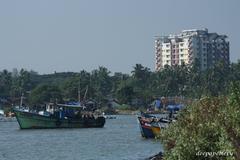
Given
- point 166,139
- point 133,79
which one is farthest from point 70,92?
point 166,139

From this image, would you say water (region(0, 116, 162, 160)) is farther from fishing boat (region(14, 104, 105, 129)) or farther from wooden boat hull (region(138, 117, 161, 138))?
fishing boat (region(14, 104, 105, 129))

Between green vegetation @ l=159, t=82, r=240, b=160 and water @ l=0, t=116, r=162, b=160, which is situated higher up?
green vegetation @ l=159, t=82, r=240, b=160

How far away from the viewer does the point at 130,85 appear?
186250 millimetres

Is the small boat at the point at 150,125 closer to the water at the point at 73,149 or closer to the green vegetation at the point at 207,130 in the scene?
the water at the point at 73,149

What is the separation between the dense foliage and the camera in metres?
175

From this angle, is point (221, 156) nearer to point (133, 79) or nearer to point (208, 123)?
point (208, 123)

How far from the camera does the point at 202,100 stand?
965 inches

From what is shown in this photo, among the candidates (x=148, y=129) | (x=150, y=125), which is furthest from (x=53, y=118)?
(x=150, y=125)

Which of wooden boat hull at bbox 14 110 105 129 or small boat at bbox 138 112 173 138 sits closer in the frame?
small boat at bbox 138 112 173 138

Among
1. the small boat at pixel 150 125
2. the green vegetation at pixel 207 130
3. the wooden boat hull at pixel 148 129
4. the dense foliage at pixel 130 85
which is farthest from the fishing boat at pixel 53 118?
the dense foliage at pixel 130 85

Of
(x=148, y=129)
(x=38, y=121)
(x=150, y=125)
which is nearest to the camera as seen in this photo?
(x=150, y=125)

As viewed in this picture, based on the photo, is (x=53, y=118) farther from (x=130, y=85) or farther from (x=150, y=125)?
(x=130, y=85)

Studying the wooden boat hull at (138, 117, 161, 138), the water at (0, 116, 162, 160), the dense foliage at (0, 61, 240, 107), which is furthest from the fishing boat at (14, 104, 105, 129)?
the dense foliage at (0, 61, 240, 107)

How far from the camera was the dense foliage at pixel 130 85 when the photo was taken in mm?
174875
